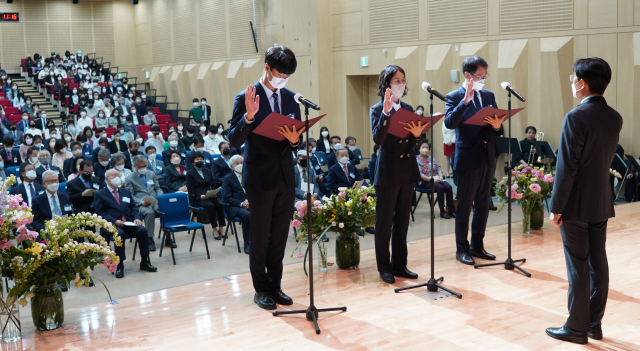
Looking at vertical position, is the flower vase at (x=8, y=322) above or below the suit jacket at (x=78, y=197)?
below

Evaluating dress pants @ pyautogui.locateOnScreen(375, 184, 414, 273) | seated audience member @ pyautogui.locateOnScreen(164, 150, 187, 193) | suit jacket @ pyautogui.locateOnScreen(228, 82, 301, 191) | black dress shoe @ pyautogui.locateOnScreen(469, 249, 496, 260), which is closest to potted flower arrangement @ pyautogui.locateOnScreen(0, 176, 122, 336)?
suit jacket @ pyautogui.locateOnScreen(228, 82, 301, 191)

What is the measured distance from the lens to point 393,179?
4.21 meters

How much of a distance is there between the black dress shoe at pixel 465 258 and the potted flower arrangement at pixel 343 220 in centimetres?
76

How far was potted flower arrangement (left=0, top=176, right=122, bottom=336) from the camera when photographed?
351 cm

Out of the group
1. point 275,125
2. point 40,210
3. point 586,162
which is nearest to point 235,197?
point 40,210

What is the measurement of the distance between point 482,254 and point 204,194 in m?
3.48

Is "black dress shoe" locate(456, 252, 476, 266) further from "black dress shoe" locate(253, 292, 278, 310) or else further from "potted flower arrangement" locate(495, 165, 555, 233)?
"black dress shoe" locate(253, 292, 278, 310)

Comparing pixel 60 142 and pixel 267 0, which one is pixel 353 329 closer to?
pixel 60 142

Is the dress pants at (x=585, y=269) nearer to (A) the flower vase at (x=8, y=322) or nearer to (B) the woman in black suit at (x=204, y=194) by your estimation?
(A) the flower vase at (x=8, y=322)

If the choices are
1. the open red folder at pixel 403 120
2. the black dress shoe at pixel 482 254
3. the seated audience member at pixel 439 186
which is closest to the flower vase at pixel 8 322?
the open red folder at pixel 403 120

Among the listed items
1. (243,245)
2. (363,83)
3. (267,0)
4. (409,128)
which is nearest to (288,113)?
(409,128)

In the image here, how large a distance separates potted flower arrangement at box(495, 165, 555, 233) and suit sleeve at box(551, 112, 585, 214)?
2.62 meters

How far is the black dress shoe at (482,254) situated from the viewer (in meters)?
4.85

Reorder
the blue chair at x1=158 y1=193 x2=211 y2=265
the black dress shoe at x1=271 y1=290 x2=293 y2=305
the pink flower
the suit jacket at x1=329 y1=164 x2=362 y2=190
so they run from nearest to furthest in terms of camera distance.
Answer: the black dress shoe at x1=271 y1=290 x2=293 y2=305 → the pink flower → the blue chair at x1=158 y1=193 x2=211 y2=265 → the suit jacket at x1=329 y1=164 x2=362 y2=190
